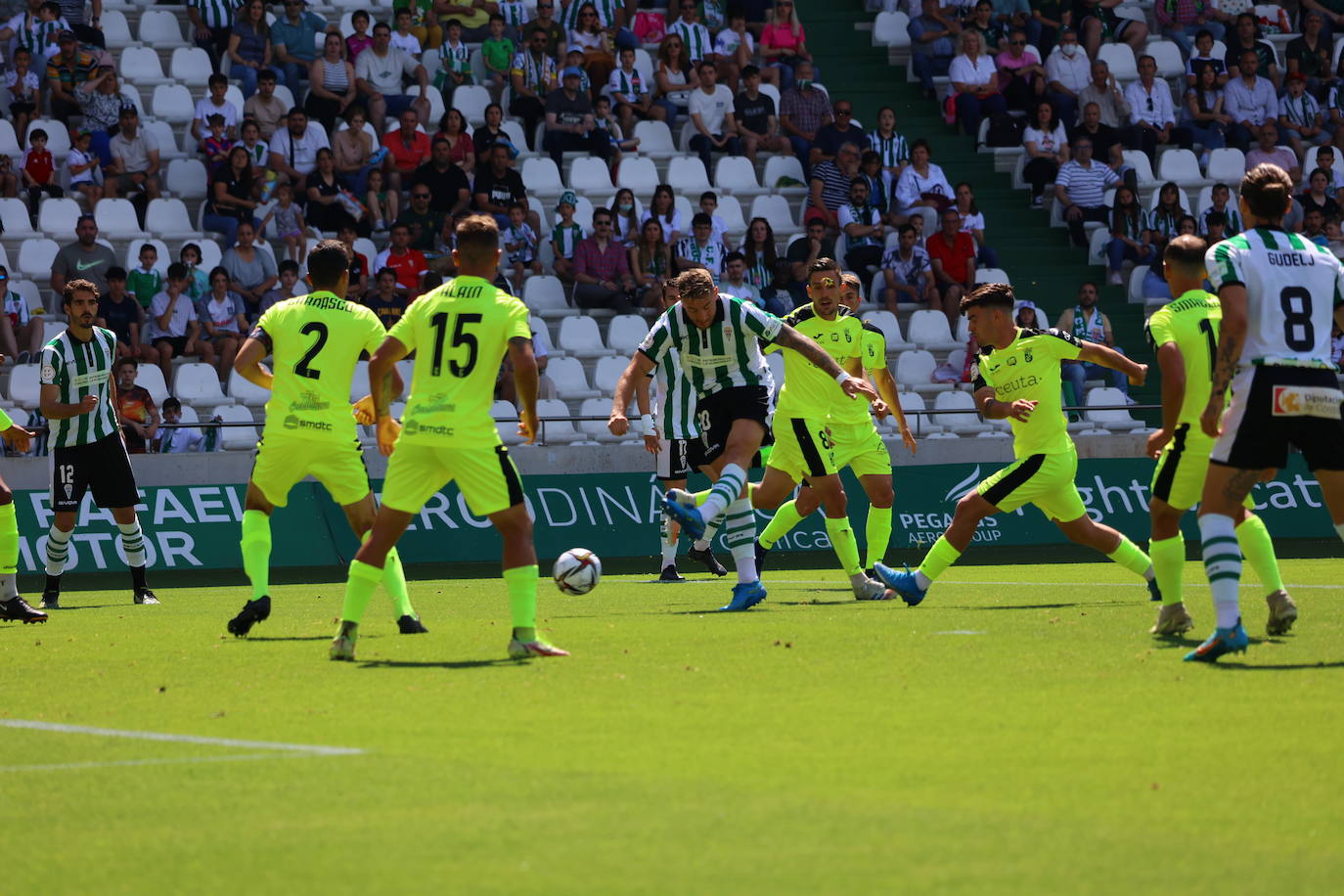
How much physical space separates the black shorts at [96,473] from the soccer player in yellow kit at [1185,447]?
8710 mm

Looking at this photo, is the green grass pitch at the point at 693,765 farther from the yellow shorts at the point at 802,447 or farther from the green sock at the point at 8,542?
the yellow shorts at the point at 802,447

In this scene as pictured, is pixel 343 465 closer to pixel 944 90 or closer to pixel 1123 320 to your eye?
pixel 1123 320

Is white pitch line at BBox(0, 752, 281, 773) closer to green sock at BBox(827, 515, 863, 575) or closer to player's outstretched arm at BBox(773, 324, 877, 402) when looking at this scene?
player's outstretched arm at BBox(773, 324, 877, 402)

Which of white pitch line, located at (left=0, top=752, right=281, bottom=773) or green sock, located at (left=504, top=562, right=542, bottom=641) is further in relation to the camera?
green sock, located at (left=504, top=562, right=542, bottom=641)

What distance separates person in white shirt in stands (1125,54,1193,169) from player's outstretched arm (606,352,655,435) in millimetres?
17270

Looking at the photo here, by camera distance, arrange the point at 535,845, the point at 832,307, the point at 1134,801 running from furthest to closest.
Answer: the point at 832,307
the point at 1134,801
the point at 535,845

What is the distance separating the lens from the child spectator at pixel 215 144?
22625 mm

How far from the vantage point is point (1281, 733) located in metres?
6.47

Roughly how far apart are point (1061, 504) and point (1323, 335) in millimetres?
3952

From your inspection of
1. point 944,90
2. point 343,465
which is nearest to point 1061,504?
point 343,465

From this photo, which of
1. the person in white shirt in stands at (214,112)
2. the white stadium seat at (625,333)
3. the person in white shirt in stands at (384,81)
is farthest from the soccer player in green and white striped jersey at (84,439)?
the person in white shirt in stands at (384,81)

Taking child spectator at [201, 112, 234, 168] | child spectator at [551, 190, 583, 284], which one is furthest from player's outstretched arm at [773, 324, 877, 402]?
child spectator at [201, 112, 234, 168]

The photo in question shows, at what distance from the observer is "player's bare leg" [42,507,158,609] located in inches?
611

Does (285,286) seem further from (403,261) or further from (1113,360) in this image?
(1113,360)
